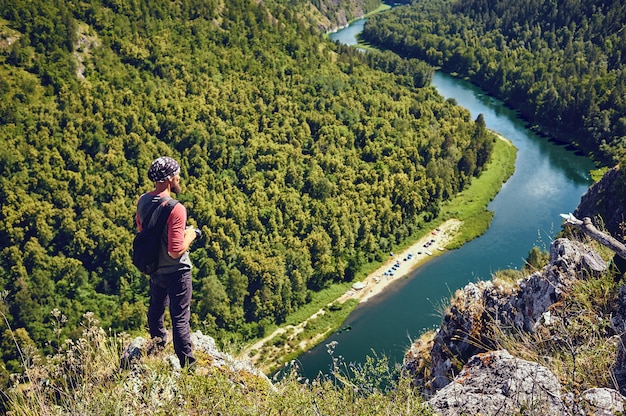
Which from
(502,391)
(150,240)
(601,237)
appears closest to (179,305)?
(150,240)

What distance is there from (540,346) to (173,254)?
5372 mm

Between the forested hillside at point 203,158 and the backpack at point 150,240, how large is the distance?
38330mm

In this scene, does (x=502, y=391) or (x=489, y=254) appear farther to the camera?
(x=489, y=254)

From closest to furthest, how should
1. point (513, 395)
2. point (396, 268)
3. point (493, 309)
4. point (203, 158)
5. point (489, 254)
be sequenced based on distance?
point (513, 395)
point (493, 309)
point (396, 268)
point (489, 254)
point (203, 158)

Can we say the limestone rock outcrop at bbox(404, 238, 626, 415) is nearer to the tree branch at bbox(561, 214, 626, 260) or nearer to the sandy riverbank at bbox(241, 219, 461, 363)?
the tree branch at bbox(561, 214, 626, 260)

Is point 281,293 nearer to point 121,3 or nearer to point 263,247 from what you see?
point 263,247

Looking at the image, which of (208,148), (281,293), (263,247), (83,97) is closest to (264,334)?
(281,293)

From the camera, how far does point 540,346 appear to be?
7492 millimetres

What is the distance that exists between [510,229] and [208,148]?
38880mm

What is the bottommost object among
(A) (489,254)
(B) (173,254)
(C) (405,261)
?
(C) (405,261)

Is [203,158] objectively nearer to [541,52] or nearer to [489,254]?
[489,254]

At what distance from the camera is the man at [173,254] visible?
697 centimetres

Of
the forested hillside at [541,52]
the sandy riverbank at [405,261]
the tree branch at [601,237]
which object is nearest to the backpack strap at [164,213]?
the tree branch at [601,237]

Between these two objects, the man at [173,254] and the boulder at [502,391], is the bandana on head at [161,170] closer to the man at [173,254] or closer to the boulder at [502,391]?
the man at [173,254]
